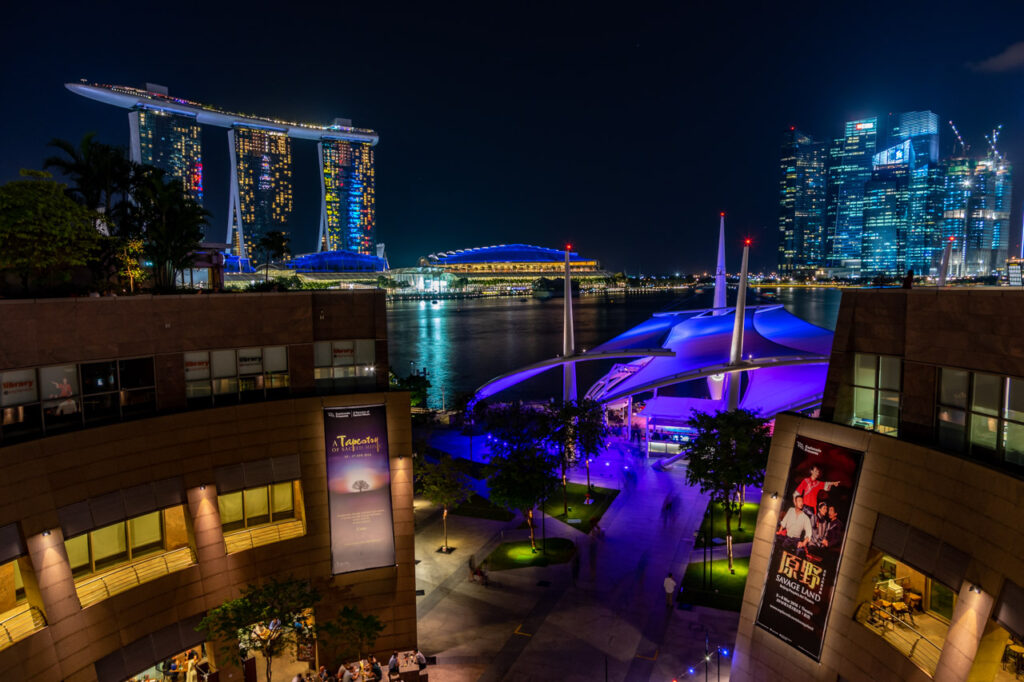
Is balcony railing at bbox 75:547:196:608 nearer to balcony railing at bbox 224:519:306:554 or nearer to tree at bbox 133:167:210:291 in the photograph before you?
balcony railing at bbox 224:519:306:554

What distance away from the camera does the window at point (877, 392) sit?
15.6 metres

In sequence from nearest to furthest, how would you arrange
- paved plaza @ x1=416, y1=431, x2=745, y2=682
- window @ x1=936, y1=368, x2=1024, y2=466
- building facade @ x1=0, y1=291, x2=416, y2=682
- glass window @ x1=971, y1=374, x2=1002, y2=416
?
window @ x1=936, y1=368, x2=1024, y2=466
glass window @ x1=971, y1=374, x2=1002, y2=416
building facade @ x1=0, y1=291, x2=416, y2=682
paved plaza @ x1=416, y1=431, x2=745, y2=682

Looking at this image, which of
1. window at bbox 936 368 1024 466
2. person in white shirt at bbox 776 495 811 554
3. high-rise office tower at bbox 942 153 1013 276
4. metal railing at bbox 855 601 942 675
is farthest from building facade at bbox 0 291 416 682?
high-rise office tower at bbox 942 153 1013 276

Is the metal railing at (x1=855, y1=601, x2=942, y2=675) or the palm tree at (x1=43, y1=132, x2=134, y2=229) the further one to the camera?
the palm tree at (x1=43, y1=132, x2=134, y2=229)

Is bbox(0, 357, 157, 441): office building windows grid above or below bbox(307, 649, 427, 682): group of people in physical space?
above

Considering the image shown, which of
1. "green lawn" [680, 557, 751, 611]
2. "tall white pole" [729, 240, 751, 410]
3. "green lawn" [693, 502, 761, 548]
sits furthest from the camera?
"tall white pole" [729, 240, 751, 410]

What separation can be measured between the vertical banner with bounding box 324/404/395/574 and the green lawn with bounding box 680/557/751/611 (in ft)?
39.0

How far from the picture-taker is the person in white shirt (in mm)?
16109

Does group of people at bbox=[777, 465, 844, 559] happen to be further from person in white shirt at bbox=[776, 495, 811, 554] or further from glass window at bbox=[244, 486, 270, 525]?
glass window at bbox=[244, 486, 270, 525]

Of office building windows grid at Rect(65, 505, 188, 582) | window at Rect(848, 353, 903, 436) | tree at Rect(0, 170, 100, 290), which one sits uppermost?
tree at Rect(0, 170, 100, 290)

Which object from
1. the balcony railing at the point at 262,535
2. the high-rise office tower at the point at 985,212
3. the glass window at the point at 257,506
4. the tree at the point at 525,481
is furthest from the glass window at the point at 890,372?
the high-rise office tower at the point at 985,212

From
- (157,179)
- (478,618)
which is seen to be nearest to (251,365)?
(478,618)

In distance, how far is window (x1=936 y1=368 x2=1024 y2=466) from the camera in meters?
12.7

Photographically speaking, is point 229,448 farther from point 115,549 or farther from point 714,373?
point 714,373
